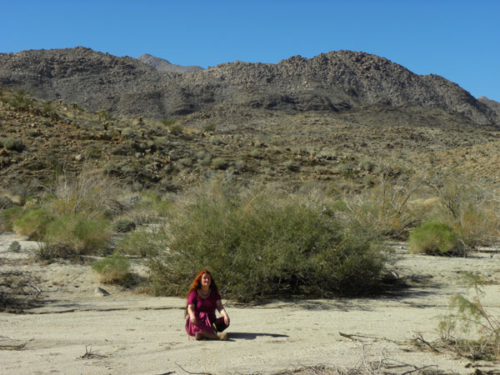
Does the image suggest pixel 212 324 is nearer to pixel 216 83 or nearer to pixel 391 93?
pixel 216 83

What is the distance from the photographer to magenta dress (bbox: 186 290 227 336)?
22.3 ft

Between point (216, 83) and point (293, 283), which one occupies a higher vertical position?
point (216, 83)

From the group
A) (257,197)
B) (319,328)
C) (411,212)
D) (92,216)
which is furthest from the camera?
(411,212)

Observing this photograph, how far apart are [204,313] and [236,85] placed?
71.8 metres

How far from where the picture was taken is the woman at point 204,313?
6.77 m

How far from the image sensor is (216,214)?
1016cm

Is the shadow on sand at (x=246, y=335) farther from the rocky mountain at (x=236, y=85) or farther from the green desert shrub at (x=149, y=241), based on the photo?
the rocky mountain at (x=236, y=85)

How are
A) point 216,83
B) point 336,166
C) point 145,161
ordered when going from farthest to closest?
point 216,83 < point 336,166 < point 145,161

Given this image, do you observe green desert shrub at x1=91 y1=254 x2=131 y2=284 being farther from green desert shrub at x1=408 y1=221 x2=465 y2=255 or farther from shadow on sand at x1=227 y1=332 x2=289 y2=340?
green desert shrub at x1=408 y1=221 x2=465 y2=255

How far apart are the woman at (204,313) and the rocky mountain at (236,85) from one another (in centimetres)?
5790

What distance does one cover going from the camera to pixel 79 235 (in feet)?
41.5

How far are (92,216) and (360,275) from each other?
28.4ft

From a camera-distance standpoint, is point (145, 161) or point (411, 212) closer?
point (411, 212)

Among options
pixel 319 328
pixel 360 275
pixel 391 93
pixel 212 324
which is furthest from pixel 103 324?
pixel 391 93
